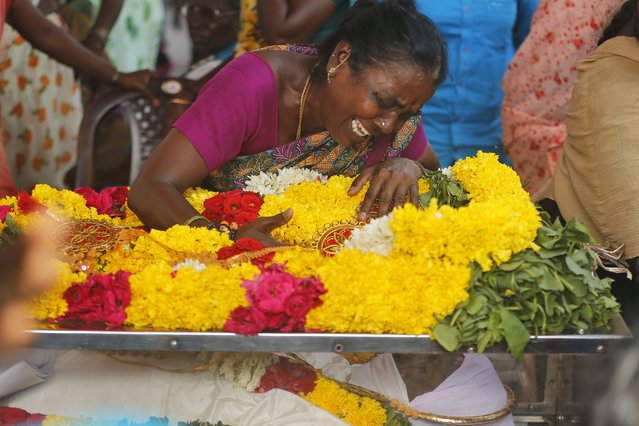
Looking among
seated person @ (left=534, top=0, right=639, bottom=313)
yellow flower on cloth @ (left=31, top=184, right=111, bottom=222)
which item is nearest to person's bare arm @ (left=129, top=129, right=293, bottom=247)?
yellow flower on cloth @ (left=31, top=184, right=111, bottom=222)

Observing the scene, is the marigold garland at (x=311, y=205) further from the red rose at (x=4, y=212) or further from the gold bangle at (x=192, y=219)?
the red rose at (x=4, y=212)

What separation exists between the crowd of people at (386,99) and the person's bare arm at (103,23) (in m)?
0.03

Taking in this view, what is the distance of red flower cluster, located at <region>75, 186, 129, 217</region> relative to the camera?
3271 mm

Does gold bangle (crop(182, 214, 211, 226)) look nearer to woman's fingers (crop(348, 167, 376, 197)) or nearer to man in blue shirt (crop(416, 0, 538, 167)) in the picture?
woman's fingers (crop(348, 167, 376, 197))

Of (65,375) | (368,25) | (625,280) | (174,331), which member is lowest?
(625,280)

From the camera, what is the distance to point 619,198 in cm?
317

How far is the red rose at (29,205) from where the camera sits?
10.0 feet

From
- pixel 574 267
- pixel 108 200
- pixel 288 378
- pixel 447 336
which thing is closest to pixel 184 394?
pixel 288 378

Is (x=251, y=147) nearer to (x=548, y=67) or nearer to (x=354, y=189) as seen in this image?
(x=354, y=189)

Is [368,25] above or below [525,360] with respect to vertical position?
above

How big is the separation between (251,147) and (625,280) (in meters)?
1.41

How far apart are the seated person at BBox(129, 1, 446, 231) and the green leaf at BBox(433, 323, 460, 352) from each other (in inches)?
32.1

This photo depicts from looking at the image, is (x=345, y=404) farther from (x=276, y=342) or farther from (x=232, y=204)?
(x=232, y=204)

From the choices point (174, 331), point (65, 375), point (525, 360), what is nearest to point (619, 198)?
point (525, 360)
